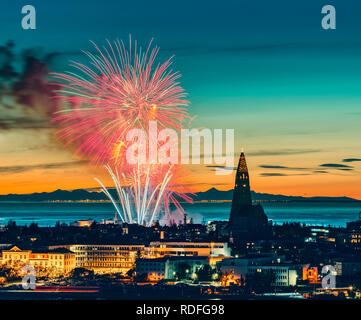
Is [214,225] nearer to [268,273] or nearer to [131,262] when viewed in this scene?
[131,262]

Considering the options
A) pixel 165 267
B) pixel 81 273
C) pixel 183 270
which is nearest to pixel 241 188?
pixel 81 273

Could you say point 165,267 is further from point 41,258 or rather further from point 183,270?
point 41,258

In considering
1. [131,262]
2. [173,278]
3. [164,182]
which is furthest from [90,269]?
[164,182]

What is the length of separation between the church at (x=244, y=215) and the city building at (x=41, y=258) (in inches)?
676

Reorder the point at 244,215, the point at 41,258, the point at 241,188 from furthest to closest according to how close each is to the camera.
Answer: the point at 241,188 < the point at 244,215 < the point at 41,258

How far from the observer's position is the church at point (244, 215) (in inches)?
3184

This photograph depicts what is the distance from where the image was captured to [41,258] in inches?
2483

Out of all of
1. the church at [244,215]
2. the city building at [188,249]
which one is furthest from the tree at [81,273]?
the church at [244,215]

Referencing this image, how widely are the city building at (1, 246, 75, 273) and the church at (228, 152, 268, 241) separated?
17159mm

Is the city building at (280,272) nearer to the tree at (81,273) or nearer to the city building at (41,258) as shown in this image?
the tree at (81,273)

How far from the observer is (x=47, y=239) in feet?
233

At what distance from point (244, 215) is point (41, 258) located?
25189 millimetres

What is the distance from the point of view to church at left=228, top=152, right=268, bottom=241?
265ft

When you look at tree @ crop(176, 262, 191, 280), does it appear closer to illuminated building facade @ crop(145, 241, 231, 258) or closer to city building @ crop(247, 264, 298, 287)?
city building @ crop(247, 264, 298, 287)
